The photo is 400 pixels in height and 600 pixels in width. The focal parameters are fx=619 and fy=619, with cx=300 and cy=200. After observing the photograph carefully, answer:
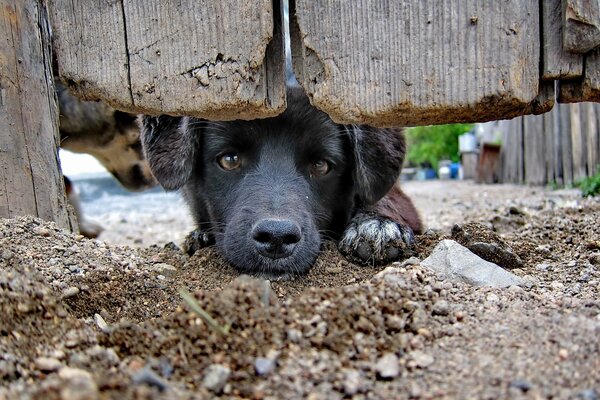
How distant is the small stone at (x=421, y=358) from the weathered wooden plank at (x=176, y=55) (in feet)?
3.89

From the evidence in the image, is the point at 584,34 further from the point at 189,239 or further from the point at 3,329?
the point at 189,239

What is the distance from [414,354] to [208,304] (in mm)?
551

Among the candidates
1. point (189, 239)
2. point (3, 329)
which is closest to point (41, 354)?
point (3, 329)

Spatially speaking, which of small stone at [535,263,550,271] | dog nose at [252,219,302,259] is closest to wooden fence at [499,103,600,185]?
small stone at [535,263,550,271]

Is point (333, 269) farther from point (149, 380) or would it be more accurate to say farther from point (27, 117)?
point (149, 380)

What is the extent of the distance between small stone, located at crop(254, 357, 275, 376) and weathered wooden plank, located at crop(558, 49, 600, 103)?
160 centimetres

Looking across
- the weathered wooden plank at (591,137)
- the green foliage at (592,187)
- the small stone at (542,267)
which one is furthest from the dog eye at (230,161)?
the weathered wooden plank at (591,137)

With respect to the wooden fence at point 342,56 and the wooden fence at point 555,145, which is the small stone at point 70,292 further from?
the wooden fence at point 555,145

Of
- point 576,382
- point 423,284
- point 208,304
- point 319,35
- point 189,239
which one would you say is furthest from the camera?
point 189,239

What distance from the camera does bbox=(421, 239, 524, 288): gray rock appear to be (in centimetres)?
228

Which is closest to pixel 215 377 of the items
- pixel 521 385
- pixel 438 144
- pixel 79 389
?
pixel 79 389

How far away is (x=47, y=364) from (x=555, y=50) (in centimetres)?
197

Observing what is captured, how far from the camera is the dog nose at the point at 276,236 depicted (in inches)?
A: 113

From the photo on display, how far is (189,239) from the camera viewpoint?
13.1 ft
